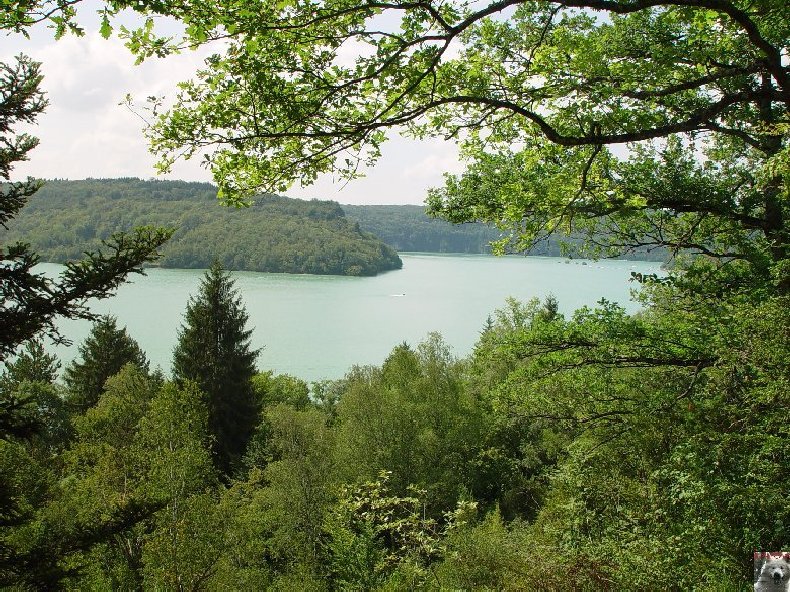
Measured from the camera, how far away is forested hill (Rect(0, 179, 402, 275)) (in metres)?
122

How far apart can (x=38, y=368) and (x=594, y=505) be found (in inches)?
1307

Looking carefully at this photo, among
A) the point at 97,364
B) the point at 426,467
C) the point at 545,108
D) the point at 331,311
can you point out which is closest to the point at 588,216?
the point at 545,108

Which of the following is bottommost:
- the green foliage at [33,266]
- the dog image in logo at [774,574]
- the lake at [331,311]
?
the lake at [331,311]

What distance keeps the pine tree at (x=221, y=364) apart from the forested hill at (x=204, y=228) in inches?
3509

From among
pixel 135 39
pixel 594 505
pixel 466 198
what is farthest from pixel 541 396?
pixel 135 39

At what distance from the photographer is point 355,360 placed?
53.1m

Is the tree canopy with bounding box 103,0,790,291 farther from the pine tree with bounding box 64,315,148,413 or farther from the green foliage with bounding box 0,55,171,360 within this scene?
the pine tree with bounding box 64,315,148,413

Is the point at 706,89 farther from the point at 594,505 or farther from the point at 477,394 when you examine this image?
the point at 477,394

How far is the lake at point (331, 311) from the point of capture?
53125mm

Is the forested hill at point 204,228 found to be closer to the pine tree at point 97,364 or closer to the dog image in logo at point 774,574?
the pine tree at point 97,364

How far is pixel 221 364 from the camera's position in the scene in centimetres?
2467

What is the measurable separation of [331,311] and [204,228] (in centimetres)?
6747

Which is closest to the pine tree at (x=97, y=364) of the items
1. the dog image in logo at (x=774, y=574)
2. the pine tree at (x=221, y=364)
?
the pine tree at (x=221, y=364)

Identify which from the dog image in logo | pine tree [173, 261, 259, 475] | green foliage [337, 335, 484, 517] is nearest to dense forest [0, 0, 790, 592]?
the dog image in logo
